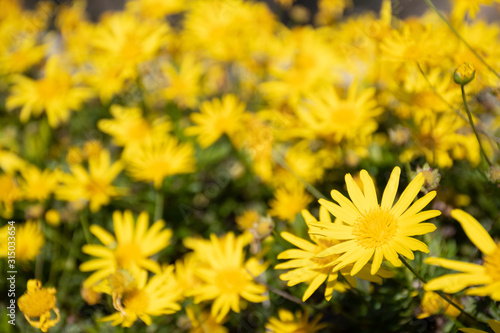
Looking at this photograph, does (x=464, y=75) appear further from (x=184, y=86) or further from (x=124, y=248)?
(x=184, y=86)

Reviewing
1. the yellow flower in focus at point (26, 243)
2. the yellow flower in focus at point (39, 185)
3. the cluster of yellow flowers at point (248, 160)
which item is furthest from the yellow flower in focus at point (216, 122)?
the yellow flower in focus at point (26, 243)

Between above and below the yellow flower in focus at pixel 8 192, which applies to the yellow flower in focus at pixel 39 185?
above

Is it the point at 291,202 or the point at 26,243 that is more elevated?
the point at 291,202

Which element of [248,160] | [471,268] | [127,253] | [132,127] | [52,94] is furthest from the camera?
[52,94]

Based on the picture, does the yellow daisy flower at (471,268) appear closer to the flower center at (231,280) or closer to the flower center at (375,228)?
the flower center at (375,228)

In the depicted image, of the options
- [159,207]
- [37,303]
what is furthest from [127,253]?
[37,303]

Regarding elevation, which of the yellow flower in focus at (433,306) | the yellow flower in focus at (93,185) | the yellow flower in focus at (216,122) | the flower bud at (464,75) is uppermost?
the flower bud at (464,75)

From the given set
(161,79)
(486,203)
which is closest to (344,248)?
(486,203)
